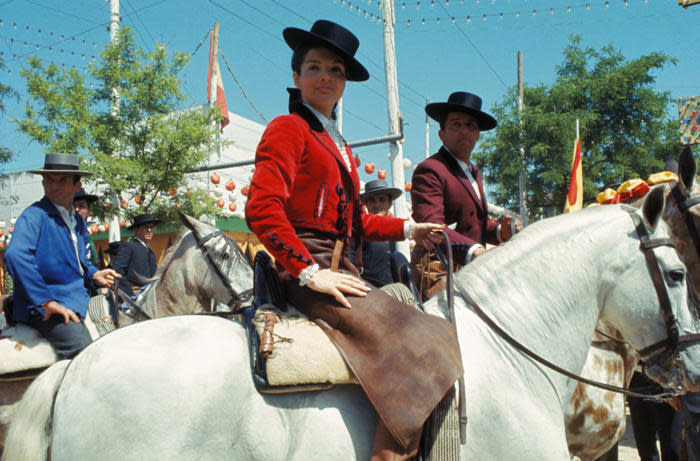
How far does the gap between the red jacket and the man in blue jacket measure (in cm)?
233

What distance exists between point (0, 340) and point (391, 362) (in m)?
3.19

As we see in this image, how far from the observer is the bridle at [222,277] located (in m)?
4.68

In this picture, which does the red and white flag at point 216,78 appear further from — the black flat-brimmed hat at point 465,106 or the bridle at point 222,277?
the black flat-brimmed hat at point 465,106

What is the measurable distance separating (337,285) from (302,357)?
12.3 inches

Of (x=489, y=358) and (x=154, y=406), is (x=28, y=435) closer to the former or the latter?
(x=154, y=406)

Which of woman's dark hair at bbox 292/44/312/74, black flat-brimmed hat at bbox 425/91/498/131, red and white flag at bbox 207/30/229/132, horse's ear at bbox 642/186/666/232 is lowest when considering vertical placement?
horse's ear at bbox 642/186/666/232

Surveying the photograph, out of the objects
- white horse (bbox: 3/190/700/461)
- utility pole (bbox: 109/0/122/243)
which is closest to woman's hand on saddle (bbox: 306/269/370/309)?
white horse (bbox: 3/190/700/461)

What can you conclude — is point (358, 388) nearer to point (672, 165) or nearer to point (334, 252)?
point (334, 252)

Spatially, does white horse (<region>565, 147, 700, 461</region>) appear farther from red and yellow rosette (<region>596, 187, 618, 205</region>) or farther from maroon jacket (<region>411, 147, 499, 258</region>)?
maroon jacket (<region>411, 147, 499, 258</region>)

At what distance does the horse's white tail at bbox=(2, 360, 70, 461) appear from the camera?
6.28 ft

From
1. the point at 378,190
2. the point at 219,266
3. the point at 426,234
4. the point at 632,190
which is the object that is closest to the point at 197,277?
the point at 219,266

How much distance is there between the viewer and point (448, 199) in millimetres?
3906

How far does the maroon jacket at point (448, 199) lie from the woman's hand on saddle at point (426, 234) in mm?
817

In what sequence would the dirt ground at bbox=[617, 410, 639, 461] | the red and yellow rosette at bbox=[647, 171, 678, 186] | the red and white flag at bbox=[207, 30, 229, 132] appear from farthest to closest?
the red and white flag at bbox=[207, 30, 229, 132], the dirt ground at bbox=[617, 410, 639, 461], the red and yellow rosette at bbox=[647, 171, 678, 186]
